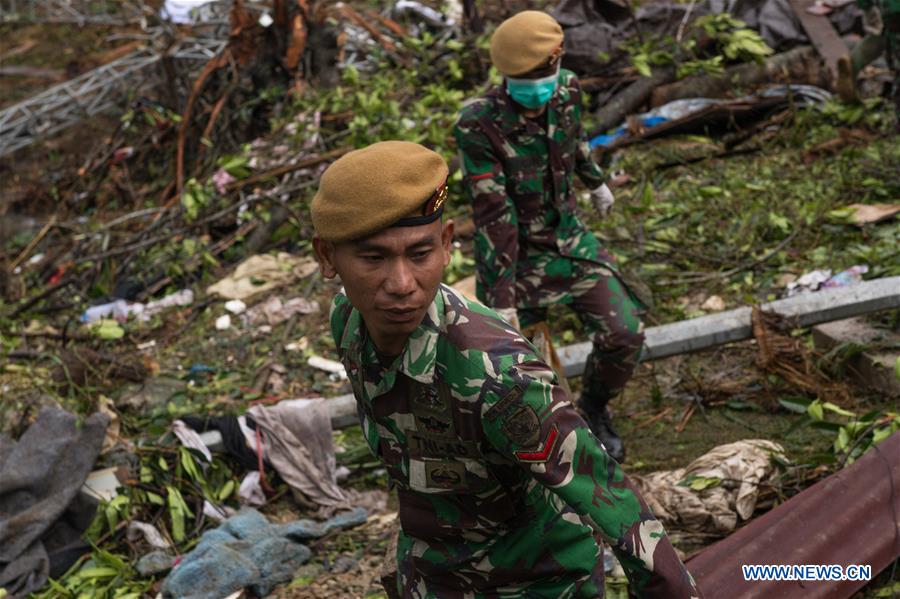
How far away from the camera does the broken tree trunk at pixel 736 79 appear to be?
340 inches

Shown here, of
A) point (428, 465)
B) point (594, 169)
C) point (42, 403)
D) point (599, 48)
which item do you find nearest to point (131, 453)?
point (42, 403)

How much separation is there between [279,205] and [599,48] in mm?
3045

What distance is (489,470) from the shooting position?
235cm

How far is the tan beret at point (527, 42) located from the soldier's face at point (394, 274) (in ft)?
6.76

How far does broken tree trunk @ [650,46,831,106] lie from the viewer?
863 centimetres

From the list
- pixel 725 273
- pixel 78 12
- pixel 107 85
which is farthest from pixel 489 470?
pixel 78 12

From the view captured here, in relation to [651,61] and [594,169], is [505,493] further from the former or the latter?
[651,61]

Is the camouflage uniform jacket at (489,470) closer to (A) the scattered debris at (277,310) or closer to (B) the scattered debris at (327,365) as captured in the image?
(B) the scattered debris at (327,365)

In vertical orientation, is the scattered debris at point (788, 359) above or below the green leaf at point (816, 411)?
below

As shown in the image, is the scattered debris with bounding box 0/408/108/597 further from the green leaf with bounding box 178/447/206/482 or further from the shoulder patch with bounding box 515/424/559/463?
the shoulder patch with bounding box 515/424/559/463

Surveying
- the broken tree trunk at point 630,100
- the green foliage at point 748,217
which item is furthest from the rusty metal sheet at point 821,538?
the broken tree trunk at point 630,100

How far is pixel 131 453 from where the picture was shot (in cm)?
500

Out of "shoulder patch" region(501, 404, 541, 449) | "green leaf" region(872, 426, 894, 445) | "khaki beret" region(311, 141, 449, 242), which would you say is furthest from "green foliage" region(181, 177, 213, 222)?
"shoulder patch" region(501, 404, 541, 449)

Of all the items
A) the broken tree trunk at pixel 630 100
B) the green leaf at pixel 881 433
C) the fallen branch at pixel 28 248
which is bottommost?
the fallen branch at pixel 28 248
